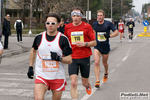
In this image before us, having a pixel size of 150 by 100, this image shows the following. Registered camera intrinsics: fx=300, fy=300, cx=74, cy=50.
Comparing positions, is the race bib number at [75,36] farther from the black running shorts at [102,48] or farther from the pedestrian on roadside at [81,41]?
the black running shorts at [102,48]

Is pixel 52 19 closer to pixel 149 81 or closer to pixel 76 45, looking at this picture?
pixel 76 45

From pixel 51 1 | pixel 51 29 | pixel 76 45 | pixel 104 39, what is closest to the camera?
pixel 51 29

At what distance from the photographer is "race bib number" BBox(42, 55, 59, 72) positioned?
453 centimetres

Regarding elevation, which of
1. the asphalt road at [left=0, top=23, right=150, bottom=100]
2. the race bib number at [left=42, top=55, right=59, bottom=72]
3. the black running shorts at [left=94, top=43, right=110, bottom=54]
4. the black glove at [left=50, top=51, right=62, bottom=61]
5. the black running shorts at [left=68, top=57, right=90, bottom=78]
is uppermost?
the black glove at [left=50, top=51, right=62, bottom=61]

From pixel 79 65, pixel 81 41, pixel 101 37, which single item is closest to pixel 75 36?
pixel 81 41

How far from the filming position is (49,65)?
4.52 metres

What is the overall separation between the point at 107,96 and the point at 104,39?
1886mm

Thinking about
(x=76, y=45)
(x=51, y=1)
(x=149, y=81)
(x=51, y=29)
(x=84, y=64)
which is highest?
(x=51, y=1)

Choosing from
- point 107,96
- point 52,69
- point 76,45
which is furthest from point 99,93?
point 52,69

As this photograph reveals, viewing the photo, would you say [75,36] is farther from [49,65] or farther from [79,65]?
[49,65]

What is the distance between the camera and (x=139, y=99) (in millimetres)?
6668

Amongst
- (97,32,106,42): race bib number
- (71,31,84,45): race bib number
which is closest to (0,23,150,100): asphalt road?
(97,32,106,42): race bib number

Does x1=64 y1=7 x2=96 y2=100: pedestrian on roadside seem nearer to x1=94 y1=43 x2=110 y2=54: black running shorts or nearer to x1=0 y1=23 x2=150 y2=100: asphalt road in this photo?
x1=0 y1=23 x2=150 y2=100: asphalt road

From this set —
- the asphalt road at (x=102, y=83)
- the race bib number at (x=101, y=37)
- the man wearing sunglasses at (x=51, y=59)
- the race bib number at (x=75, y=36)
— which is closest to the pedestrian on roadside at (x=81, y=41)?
the race bib number at (x=75, y=36)
